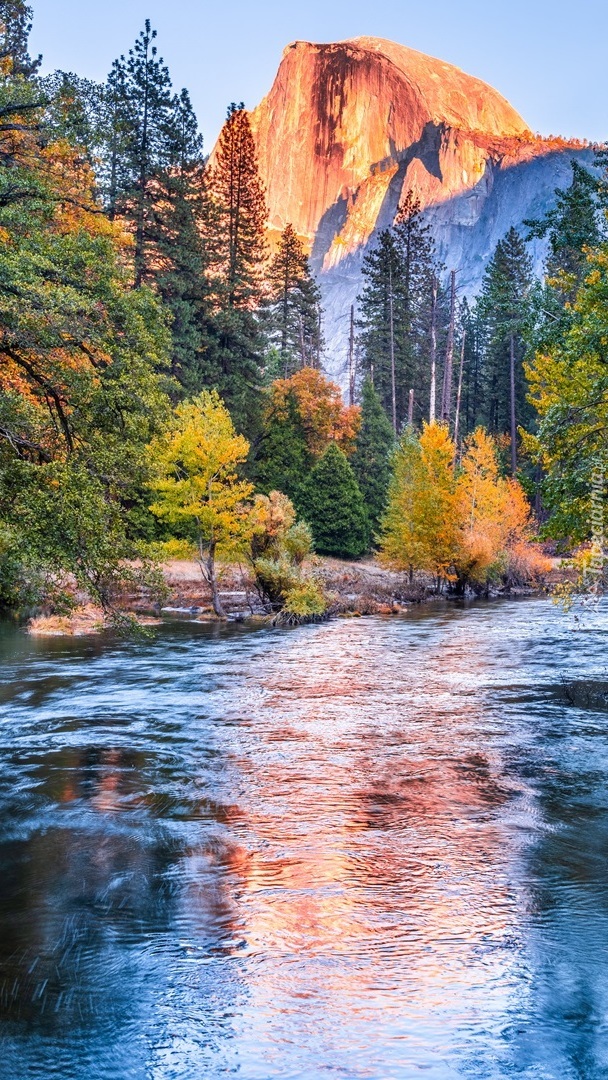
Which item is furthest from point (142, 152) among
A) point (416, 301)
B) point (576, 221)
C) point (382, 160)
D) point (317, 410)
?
point (382, 160)

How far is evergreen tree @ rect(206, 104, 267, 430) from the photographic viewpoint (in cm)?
5303

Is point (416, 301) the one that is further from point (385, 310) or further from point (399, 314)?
point (399, 314)

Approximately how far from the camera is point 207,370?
168 ft

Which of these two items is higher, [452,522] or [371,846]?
[452,522]

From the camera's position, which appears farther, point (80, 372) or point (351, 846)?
point (80, 372)

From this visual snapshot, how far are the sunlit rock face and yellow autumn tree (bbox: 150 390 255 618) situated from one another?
4716 inches

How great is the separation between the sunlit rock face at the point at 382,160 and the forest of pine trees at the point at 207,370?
75.8 meters

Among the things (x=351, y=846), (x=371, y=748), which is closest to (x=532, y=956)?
(x=351, y=846)

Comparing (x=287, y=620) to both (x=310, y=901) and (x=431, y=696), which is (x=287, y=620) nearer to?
(x=431, y=696)

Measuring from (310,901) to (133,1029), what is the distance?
8.35ft

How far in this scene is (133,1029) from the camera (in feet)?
21.7

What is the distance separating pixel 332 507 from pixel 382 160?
5872 inches

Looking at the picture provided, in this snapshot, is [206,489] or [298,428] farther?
[298,428]

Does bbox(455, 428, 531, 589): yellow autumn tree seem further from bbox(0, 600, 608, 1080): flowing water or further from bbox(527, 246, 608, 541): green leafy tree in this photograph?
bbox(0, 600, 608, 1080): flowing water
